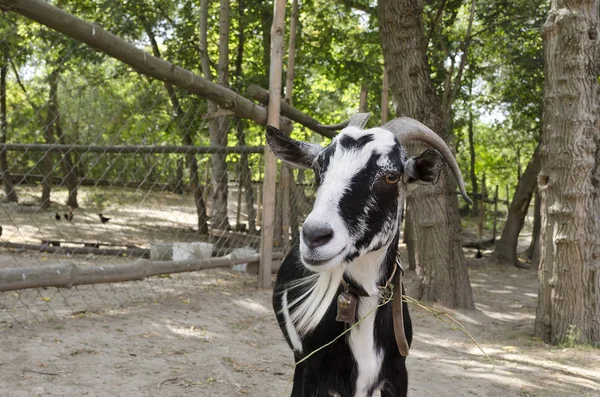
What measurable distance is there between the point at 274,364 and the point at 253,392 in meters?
0.69

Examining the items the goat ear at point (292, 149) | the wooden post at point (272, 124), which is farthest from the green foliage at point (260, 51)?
the goat ear at point (292, 149)

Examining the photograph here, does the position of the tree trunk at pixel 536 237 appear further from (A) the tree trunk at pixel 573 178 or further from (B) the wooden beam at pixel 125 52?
(B) the wooden beam at pixel 125 52

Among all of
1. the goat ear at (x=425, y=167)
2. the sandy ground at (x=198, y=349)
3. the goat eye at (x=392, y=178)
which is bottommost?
the sandy ground at (x=198, y=349)

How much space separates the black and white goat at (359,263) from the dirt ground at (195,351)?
145 cm

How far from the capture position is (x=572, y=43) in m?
5.88

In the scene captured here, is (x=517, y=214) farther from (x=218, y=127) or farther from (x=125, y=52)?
(x=125, y=52)

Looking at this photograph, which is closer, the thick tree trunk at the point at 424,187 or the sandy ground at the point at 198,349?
the sandy ground at the point at 198,349

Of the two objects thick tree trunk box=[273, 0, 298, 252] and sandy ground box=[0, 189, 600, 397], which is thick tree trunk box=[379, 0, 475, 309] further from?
thick tree trunk box=[273, 0, 298, 252]

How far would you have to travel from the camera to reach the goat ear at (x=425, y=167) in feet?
9.02

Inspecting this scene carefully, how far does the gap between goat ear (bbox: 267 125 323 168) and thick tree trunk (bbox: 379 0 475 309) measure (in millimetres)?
4544

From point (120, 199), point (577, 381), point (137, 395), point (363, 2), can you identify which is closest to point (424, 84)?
point (577, 381)

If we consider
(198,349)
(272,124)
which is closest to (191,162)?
(272,124)

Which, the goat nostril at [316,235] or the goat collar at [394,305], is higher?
the goat nostril at [316,235]

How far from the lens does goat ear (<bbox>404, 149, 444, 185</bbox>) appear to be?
2.75m
